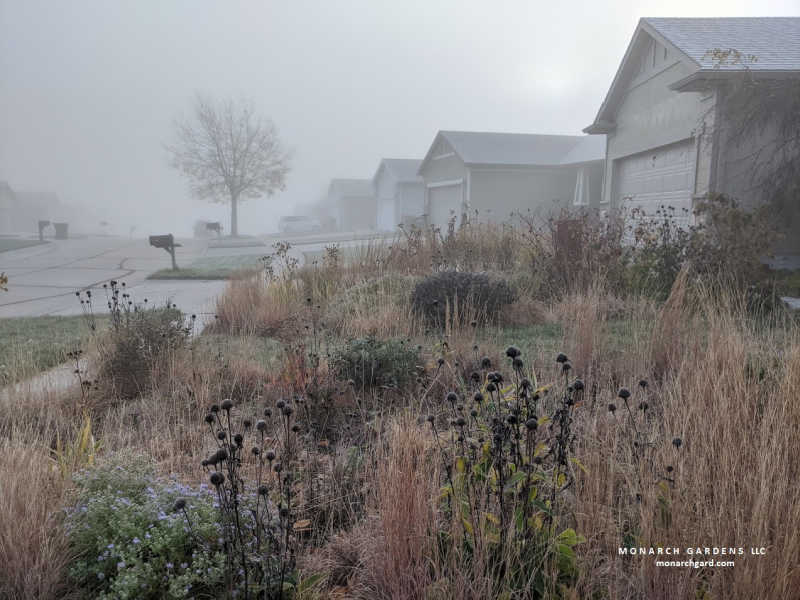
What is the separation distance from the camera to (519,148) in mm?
23922

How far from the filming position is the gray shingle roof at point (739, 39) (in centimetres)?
895

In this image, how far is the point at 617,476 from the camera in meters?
2.44

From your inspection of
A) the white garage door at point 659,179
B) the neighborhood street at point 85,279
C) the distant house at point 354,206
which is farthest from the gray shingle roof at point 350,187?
the white garage door at point 659,179

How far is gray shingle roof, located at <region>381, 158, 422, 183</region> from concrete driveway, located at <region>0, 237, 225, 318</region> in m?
14.1

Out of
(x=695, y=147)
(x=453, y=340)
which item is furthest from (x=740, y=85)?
(x=453, y=340)

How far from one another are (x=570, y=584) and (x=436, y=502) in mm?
519

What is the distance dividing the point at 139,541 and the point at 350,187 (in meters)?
50.7

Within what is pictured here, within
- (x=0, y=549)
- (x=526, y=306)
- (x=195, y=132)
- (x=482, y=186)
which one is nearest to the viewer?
(x=0, y=549)

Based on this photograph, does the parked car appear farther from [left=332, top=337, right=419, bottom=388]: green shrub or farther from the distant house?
[left=332, top=337, right=419, bottom=388]: green shrub

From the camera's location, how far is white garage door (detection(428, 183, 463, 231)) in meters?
23.7

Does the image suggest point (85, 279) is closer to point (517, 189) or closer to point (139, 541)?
point (139, 541)

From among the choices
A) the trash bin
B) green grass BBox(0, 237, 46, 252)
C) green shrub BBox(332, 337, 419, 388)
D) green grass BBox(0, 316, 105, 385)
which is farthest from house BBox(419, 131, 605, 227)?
the trash bin

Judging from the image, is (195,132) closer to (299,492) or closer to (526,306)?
(526,306)

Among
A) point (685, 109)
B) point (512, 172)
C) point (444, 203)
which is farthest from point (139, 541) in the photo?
point (444, 203)
